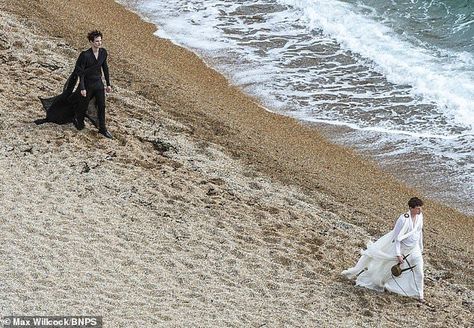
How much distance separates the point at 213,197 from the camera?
13398 mm

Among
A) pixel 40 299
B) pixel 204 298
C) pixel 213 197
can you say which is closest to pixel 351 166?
pixel 213 197

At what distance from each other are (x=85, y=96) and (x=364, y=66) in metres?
8.89

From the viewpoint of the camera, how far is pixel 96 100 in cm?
1420

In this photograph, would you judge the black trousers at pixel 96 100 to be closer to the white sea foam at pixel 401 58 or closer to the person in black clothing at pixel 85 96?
the person in black clothing at pixel 85 96

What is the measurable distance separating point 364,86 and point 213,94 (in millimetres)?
3544

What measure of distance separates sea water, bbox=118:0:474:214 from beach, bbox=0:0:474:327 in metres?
0.80

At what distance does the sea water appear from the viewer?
55.6 feet

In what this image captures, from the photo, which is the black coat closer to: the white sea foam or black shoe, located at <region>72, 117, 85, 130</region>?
black shoe, located at <region>72, 117, 85, 130</region>

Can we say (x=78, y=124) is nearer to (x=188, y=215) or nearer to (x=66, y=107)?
(x=66, y=107)

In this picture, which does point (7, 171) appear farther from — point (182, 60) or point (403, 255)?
point (182, 60)

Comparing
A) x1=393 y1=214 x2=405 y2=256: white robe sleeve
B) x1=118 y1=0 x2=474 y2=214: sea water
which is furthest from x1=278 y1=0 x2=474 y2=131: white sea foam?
x1=393 y1=214 x2=405 y2=256: white robe sleeve

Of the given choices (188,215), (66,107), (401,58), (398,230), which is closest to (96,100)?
(66,107)

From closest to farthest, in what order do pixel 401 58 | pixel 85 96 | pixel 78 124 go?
pixel 85 96
pixel 78 124
pixel 401 58

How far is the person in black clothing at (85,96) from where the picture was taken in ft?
44.4
